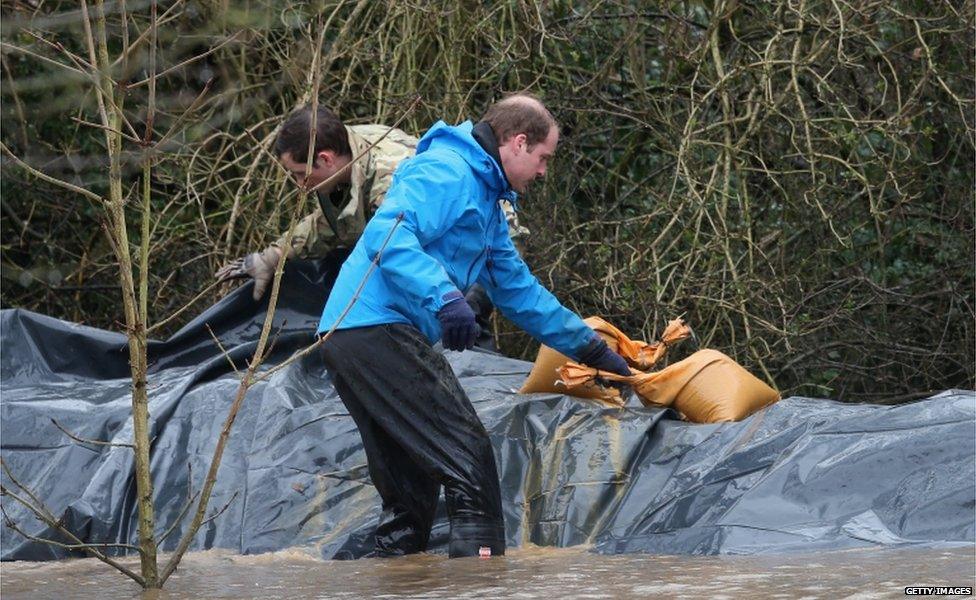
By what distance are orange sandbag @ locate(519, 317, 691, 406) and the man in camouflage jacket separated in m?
0.43

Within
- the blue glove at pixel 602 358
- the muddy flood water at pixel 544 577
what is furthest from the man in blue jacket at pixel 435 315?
the blue glove at pixel 602 358

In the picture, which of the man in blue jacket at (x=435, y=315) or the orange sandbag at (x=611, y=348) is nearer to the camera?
the man in blue jacket at (x=435, y=315)

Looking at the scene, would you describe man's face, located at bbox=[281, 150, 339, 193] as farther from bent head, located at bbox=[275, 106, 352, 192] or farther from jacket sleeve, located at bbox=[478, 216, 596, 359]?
jacket sleeve, located at bbox=[478, 216, 596, 359]

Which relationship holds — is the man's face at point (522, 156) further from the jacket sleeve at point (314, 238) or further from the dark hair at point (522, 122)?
the jacket sleeve at point (314, 238)

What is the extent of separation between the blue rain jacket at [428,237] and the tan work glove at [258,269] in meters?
1.68

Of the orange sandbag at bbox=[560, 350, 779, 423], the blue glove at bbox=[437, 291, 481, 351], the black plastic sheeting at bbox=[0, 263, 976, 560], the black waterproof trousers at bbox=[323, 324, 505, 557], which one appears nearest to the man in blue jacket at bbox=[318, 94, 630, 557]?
the black waterproof trousers at bbox=[323, 324, 505, 557]

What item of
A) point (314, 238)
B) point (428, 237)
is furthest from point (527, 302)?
point (314, 238)

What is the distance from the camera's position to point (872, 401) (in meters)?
7.20

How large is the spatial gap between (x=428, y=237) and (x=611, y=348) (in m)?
1.20

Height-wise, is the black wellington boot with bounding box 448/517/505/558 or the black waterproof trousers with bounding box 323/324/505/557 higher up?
the black waterproof trousers with bounding box 323/324/505/557

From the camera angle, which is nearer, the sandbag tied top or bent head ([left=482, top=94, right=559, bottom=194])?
bent head ([left=482, top=94, right=559, bottom=194])

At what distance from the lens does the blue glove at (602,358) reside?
479 cm

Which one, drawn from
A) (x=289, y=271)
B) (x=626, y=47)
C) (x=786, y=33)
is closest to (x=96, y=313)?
(x=289, y=271)

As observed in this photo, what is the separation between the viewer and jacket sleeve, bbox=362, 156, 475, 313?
400 cm
